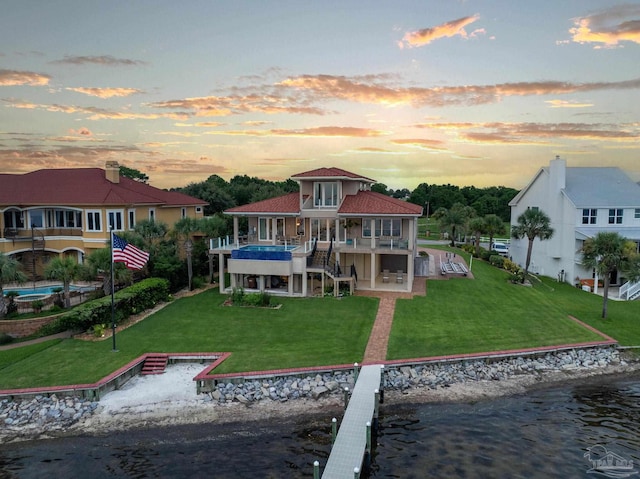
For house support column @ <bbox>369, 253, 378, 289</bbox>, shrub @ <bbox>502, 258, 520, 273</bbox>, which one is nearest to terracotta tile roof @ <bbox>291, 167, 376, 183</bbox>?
house support column @ <bbox>369, 253, 378, 289</bbox>

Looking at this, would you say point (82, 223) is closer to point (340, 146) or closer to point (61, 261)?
point (61, 261)

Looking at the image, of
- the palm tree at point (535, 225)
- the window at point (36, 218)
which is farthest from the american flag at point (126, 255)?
the palm tree at point (535, 225)

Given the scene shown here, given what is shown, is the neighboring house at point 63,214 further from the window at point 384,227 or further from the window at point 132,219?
the window at point 384,227

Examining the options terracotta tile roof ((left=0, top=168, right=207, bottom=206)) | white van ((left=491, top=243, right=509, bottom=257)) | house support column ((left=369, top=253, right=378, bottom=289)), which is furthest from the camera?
white van ((left=491, top=243, right=509, bottom=257))

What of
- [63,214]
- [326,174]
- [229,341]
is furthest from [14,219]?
[326,174]

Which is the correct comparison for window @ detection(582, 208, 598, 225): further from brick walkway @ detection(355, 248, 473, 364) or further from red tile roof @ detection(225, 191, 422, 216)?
red tile roof @ detection(225, 191, 422, 216)

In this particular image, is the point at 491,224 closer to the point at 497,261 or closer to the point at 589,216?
the point at 497,261
